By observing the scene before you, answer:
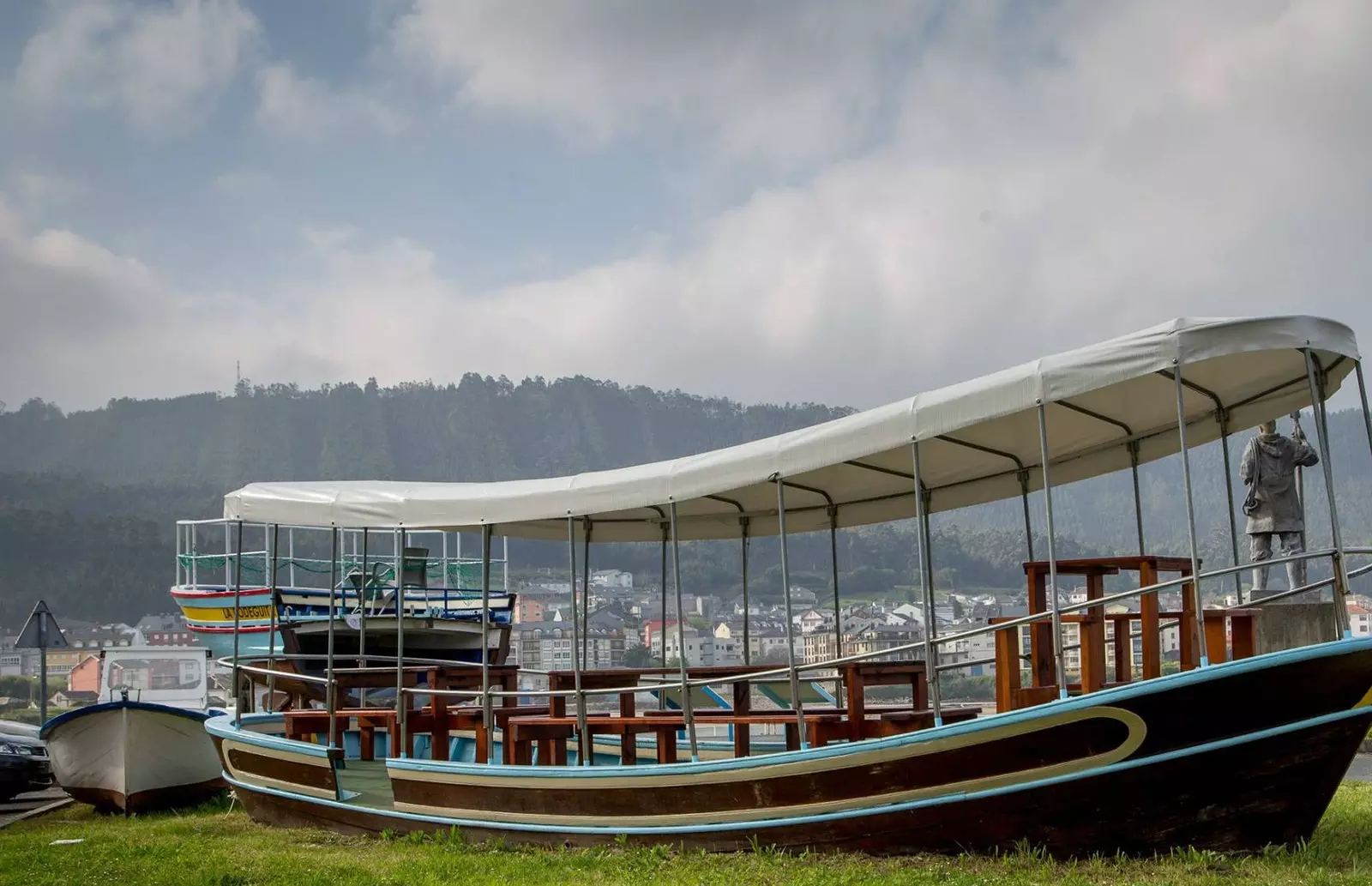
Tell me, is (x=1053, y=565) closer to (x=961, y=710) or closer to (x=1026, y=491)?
(x=961, y=710)

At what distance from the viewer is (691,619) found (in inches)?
4353

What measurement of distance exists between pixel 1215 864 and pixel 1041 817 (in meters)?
0.96

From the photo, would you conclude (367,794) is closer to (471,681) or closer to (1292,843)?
(471,681)

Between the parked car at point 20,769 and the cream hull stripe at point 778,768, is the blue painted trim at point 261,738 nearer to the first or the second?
the cream hull stripe at point 778,768

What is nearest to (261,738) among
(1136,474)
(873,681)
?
(873,681)

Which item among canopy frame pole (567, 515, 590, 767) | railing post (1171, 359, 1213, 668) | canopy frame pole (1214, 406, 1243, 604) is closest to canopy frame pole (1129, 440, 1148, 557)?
canopy frame pole (1214, 406, 1243, 604)

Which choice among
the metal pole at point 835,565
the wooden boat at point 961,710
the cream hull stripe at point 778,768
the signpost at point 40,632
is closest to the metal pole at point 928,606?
the wooden boat at point 961,710

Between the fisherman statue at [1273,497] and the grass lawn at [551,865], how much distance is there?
1907 millimetres

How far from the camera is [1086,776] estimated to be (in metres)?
7.20

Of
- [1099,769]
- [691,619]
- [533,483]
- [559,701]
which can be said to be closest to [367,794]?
[559,701]

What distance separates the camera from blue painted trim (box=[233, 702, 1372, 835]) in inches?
271

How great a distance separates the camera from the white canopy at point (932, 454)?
7332 mm

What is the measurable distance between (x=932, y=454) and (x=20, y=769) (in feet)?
43.0

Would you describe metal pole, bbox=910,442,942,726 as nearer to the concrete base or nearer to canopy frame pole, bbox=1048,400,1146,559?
canopy frame pole, bbox=1048,400,1146,559
